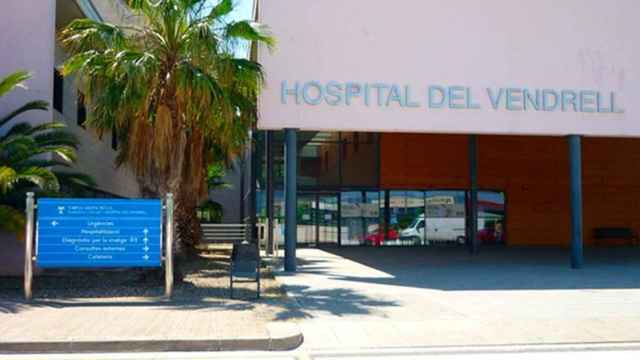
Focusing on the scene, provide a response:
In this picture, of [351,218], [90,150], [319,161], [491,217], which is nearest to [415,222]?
[351,218]

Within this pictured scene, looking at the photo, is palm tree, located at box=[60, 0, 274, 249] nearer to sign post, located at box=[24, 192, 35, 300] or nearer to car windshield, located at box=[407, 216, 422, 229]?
sign post, located at box=[24, 192, 35, 300]

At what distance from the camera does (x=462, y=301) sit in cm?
1229

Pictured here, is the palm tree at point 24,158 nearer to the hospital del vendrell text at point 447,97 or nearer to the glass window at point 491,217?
the hospital del vendrell text at point 447,97

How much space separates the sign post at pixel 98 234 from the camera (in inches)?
468

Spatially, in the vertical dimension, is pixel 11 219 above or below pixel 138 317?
above

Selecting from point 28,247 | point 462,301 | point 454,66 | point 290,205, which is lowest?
point 462,301

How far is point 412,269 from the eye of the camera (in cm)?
1834

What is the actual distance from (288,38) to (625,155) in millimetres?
19240

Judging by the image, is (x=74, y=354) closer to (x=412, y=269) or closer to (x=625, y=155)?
(x=412, y=269)

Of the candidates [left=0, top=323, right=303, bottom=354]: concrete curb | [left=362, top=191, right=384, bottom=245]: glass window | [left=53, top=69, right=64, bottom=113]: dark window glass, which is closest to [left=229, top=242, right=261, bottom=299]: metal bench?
[left=0, top=323, right=303, bottom=354]: concrete curb

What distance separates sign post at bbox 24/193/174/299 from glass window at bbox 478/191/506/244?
19.6 m

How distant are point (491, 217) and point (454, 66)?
12913 mm

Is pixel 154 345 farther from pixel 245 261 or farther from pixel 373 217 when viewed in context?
pixel 373 217

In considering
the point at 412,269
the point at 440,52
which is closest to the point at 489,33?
the point at 440,52
